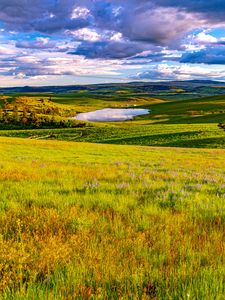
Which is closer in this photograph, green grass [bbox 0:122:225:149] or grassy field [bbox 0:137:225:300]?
grassy field [bbox 0:137:225:300]

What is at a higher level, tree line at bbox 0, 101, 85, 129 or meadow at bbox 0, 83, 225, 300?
meadow at bbox 0, 83, 225, 300

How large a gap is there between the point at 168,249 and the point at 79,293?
1.58 metres

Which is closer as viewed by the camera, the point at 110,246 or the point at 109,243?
the point at 110,246

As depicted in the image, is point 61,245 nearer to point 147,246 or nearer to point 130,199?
point 147,246

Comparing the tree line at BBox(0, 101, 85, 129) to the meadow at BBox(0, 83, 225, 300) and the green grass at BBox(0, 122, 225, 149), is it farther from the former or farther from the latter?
the meadow at BBox(0, 83, 225, 300)

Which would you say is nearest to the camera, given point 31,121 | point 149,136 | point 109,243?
point 109,243

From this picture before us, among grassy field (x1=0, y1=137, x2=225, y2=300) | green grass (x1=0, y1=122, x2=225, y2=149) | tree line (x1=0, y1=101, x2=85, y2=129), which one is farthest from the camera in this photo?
tree line (x1=0, y1=101, x2=85, y2=129)

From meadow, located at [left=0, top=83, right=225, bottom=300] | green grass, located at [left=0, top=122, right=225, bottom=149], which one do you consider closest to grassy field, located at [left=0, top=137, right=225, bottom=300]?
meadow, located at [left=0, top=83, right=225, bottom=300]

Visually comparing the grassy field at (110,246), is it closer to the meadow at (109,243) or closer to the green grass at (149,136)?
the meadow at (109,243)

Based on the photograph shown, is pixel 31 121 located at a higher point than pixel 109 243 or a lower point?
lower

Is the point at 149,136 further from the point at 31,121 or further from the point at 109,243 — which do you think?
the point at 31,121

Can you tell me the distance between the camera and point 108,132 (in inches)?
3344

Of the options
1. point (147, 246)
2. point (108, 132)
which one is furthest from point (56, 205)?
point (108, 132)

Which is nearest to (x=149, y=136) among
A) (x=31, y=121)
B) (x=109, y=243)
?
(x=109, y=243)
